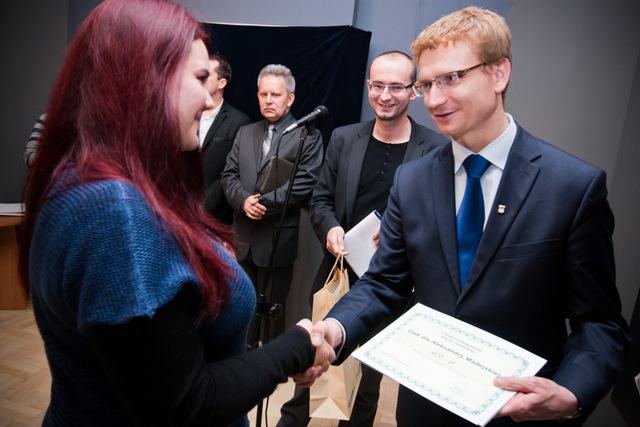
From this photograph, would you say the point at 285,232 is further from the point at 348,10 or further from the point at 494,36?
the point at 494,36

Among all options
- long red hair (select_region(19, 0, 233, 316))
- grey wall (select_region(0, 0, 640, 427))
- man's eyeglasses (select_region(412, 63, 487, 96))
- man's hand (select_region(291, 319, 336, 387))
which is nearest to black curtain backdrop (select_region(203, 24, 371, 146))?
grey wall (select_region(0, 0, 640, 427))

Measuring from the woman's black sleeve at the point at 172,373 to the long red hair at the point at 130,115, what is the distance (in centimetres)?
8

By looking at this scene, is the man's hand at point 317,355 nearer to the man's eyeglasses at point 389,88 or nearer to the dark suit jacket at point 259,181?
the man's eyeglasses at point 389,88

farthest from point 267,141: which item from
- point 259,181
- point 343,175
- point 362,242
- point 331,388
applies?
point 331,388

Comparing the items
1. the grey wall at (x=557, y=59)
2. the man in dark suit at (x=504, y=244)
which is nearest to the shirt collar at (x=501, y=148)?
the man in dark suit at (x=504, y=244)

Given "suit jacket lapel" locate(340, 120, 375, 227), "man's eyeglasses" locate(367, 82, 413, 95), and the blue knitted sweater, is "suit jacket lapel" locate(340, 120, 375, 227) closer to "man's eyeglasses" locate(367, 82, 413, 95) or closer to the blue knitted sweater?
"man's eyeglasses" locate(367, 82, 413, 95)

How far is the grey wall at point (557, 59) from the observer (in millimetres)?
2396

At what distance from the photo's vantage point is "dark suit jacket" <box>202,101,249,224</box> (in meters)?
3.34

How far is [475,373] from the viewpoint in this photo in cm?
102

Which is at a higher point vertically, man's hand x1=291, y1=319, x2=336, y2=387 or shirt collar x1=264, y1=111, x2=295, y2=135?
shirt collar x1=264, y1=111, x2=295, y2=135

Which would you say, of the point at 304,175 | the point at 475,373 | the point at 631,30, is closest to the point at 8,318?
the point at 304,175

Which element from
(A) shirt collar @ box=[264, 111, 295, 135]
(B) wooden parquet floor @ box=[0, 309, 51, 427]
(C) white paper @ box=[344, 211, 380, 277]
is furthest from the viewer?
(A) shirt collar @ box=[264, 111, 295, 135]

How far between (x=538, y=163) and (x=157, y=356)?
1072mm

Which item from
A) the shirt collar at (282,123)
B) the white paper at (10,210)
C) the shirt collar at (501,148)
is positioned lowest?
the white paper at (10,210)
